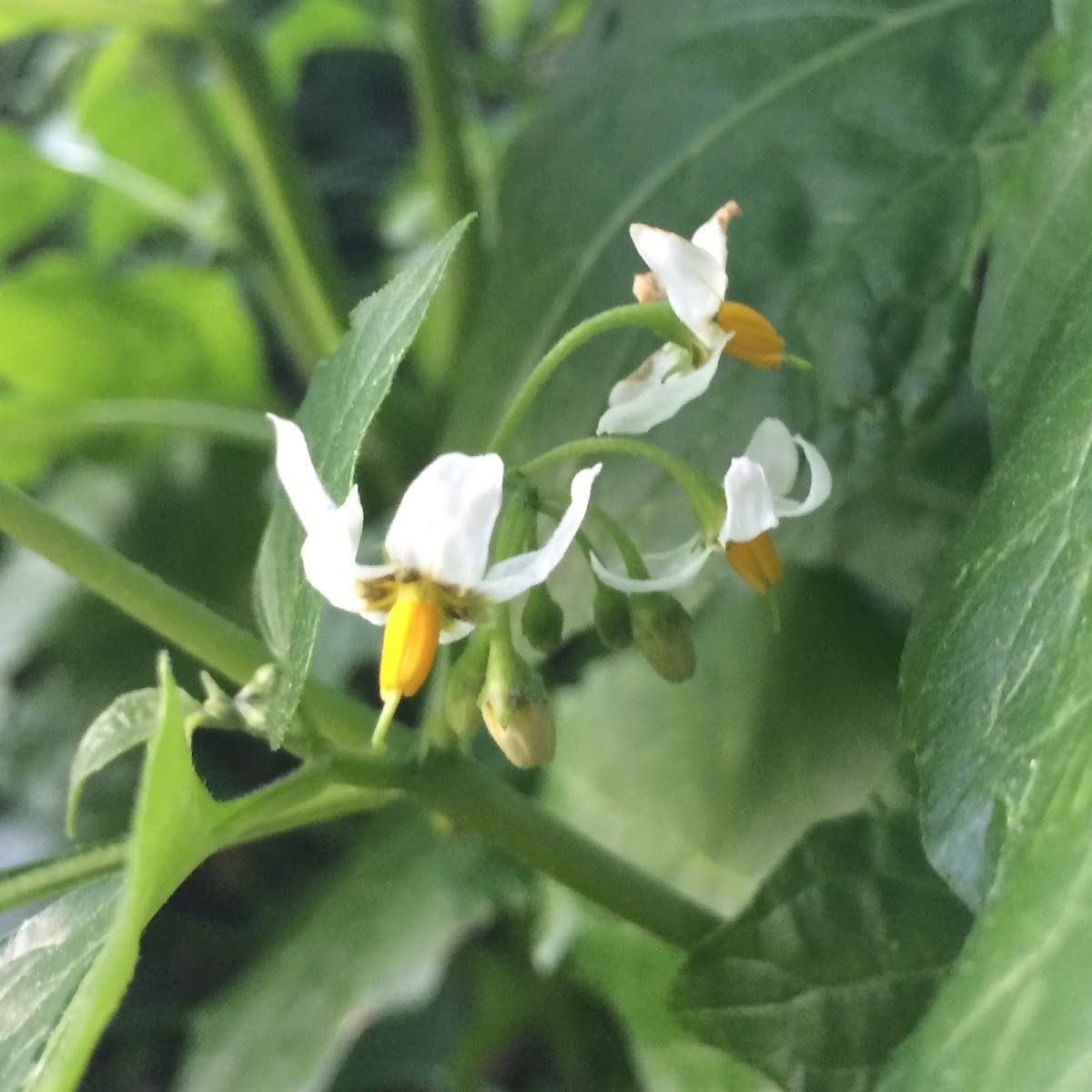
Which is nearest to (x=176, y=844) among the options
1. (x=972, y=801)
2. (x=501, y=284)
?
(x=972, y=801)

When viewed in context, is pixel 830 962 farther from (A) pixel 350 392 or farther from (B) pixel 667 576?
(A) pixel 350 392

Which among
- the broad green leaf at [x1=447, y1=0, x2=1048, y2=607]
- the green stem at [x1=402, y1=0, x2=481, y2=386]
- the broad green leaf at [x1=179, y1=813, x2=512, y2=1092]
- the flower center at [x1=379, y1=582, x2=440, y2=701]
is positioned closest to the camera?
the flower center at [x1=379, y1=582, x2=440, y2=701]

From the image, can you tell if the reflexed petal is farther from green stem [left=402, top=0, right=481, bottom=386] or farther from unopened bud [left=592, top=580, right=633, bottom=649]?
green stem [left=402, top=0, right=481, bottom=386]

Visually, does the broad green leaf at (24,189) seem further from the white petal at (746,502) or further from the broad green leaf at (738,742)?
the white petal at (746,502)

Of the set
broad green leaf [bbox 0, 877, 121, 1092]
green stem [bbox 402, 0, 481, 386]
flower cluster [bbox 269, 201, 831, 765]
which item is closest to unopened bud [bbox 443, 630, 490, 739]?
flower cluster [bbox 269, 201, 831, 765]

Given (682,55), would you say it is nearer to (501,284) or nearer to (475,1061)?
(501,284)

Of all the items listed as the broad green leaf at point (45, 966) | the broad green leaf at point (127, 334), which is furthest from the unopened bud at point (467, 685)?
the broad green leaf at point (127, 334)
